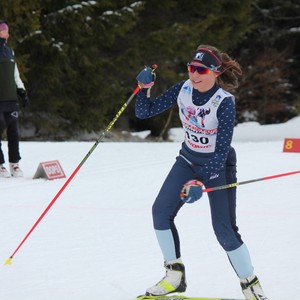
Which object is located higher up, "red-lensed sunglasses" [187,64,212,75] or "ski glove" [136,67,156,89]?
"red-lensed sunglasses" [187,64,212,75]

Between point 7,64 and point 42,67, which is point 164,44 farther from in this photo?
point 7,64

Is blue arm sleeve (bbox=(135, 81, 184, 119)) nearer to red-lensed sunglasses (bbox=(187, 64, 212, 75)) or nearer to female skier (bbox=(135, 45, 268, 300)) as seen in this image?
female skier (bbox=(135, 45, 268, 300))

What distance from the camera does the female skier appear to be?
3.88 meters

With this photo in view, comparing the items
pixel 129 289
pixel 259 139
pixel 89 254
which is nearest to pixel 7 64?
pixel 89 254

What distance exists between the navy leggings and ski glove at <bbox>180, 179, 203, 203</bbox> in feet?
0.96

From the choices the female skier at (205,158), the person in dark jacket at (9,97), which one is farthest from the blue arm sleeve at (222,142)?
the person in dark jacket at (9,97)

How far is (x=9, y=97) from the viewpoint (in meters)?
8.41

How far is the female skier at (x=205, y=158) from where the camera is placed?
12.7ft

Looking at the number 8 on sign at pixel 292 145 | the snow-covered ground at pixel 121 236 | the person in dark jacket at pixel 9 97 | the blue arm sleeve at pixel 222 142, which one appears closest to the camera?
the blue arm sleeve at pixel 222 142

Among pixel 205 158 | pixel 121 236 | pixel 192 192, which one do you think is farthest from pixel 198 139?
pixel 121 236

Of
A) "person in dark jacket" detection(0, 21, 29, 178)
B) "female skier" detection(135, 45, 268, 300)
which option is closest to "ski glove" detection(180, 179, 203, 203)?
"female skier" detection(135, 45, 268, 300)

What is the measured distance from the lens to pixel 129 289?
445 cm

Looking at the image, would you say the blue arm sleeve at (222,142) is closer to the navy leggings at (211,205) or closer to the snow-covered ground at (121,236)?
the navy leggings at (211,205)

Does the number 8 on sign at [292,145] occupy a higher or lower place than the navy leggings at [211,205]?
lower
